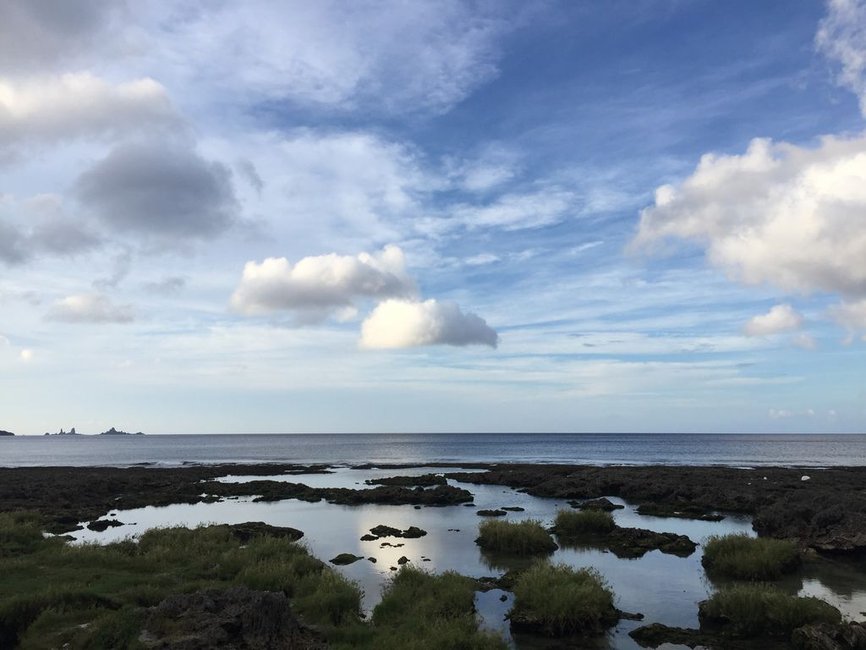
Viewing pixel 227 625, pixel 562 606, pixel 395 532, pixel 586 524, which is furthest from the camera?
pixel 395 532

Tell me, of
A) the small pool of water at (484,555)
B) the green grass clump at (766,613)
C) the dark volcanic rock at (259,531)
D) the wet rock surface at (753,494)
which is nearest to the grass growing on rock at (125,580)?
the small pool of water at (484,555)

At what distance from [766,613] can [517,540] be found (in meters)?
13.0

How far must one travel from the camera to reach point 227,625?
14.1 m

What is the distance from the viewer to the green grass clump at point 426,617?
1395cm

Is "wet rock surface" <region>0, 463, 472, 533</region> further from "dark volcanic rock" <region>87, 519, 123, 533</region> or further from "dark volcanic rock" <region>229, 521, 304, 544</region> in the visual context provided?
"dark volcanic rock" <region>229, 521, 304, 544</region>

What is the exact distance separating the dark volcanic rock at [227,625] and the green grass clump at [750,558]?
56.1ft

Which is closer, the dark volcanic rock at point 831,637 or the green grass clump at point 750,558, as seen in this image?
the dark volcanic rock at point 831,637

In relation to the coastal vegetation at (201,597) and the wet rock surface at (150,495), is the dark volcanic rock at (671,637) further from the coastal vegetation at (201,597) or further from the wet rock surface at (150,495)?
the wet rock surface at (150,495)

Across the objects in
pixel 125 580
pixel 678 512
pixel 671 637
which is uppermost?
pixel 125 580

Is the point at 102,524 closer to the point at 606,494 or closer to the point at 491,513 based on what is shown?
the point at 491,513

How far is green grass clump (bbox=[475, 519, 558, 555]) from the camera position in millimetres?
27891

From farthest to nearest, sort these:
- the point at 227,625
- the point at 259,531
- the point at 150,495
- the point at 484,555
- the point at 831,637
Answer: the point at 150,495, the point at 259,531, the point at 484,555, the point at 831,637, the point at 227,625

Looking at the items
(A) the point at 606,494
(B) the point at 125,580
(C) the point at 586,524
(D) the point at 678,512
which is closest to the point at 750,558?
→ (C) the point at 586,524

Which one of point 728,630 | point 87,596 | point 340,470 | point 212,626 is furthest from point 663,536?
point 340,470
